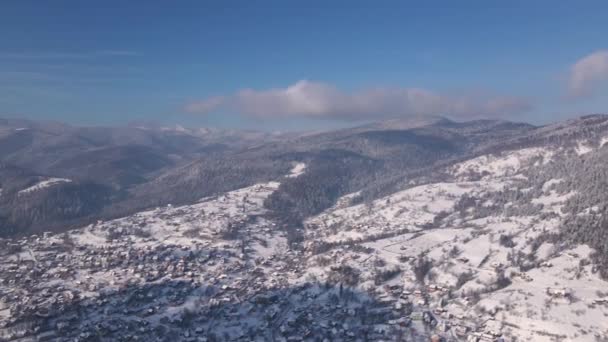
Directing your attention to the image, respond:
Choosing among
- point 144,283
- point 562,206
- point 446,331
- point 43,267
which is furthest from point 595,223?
point 43,267

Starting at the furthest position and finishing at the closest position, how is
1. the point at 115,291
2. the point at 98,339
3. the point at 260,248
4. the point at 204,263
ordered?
the point at 260,248, the point at 204,263, the point at 115,291, the point at 98,339

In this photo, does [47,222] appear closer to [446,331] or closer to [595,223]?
[446,331]

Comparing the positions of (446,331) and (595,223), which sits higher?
(595,223)

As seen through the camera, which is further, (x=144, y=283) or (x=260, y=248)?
(x=260, y=248)

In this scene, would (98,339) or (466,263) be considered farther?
(466,263)

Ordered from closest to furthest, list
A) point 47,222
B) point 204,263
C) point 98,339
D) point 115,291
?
point 98,339 < point 115,291 < point 204,263 < point 47,222

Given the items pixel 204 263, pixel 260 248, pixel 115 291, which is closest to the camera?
pixel 115 291

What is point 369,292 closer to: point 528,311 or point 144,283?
point 528,311

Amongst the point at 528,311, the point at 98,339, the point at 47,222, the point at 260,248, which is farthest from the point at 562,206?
the point at 47,222

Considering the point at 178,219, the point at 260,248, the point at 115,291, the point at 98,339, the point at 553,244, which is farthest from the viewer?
the point at 178,219
